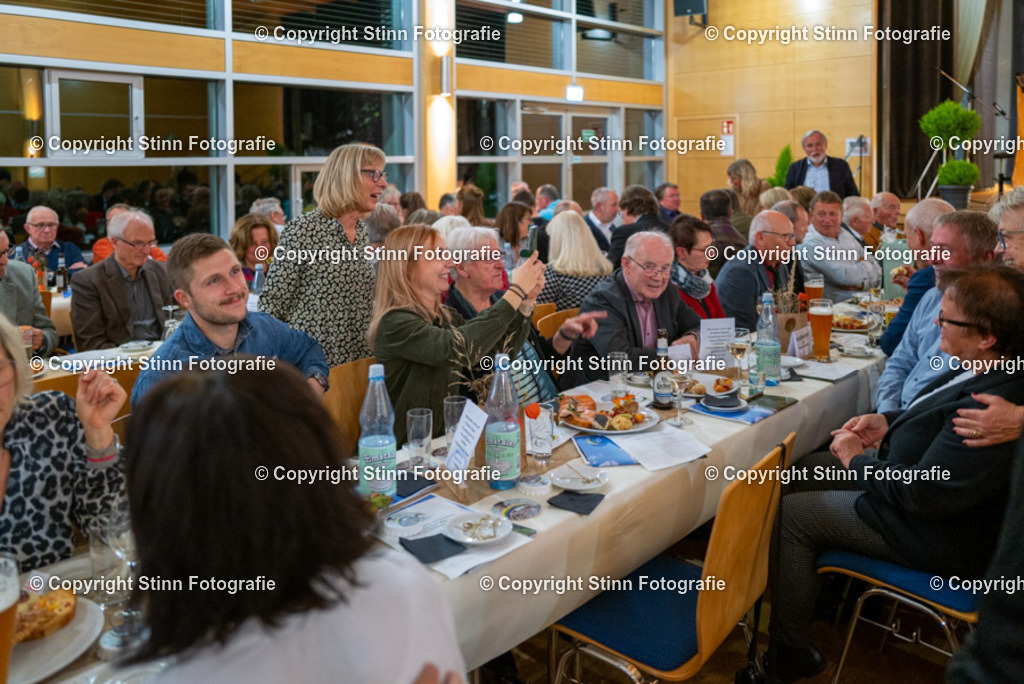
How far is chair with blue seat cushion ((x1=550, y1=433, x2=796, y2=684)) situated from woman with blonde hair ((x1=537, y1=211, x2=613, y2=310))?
8.83 feet

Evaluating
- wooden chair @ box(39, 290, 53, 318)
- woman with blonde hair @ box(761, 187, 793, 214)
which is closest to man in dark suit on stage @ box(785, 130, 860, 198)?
woman with blonde hair @ box(761, 187, 793, 214)

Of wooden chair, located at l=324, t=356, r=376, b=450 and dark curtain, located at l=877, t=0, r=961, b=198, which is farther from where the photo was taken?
dark curtain, located at l=877, t=0, r=961, b=198

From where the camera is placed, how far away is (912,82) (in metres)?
11.2

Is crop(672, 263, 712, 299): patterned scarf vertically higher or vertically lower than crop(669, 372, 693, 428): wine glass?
higher

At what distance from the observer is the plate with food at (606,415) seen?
2.67m

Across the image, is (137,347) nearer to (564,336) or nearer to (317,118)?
(564,336)

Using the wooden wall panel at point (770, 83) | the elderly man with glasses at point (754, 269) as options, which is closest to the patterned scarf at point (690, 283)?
the elderly man with glasses at point (754, 269)

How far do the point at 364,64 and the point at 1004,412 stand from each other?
8081 millimetres

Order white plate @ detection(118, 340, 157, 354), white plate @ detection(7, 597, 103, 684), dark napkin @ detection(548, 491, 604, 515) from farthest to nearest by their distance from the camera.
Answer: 1. white plate @ detection(118, 340, 157, 354)
2. dark napkin @ detection(548, 491, 604, 515)
3. white plate @ detection(7, 597, 103, 684)

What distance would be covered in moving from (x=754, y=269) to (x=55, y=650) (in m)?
3.84

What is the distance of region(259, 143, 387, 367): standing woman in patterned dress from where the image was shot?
145 inches

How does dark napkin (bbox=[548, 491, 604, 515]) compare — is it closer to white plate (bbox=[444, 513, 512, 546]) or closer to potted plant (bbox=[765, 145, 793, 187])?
white plate (bbox=[444, 513, 512, 546])

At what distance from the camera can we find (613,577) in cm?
219

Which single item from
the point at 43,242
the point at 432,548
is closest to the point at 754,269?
the point at 432,548
